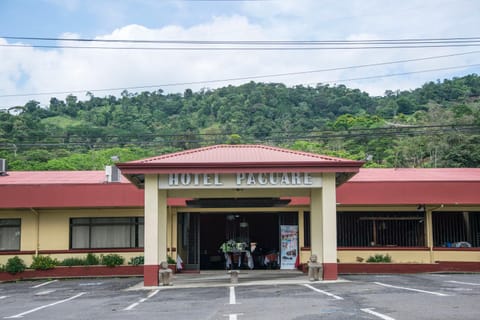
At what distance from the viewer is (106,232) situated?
26891 mm

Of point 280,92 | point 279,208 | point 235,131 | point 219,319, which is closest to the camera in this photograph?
point 219,319

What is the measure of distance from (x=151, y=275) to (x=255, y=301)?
6396 mm

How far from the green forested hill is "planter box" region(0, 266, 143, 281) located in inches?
973

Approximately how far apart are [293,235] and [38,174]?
13.7m

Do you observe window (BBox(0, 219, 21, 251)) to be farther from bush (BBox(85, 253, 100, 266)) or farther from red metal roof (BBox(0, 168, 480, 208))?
bush (BBox(85, 253, 100, 266))

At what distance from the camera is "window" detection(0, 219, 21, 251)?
1034 inches

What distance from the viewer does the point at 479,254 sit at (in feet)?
81.8

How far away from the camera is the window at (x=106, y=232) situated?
87.5ft

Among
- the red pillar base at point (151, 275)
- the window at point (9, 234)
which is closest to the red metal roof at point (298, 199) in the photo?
the window at point (9, 234)

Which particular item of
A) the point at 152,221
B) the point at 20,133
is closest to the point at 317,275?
the point at 152,221

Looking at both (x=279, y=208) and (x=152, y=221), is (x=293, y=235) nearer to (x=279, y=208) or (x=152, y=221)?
(x=279, y=208)

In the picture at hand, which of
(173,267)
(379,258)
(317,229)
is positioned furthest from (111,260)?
(379,258)

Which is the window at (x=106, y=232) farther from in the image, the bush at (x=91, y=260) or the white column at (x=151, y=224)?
the white column at (x=151, y=224)

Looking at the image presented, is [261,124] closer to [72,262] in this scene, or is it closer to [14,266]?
[72,262]
